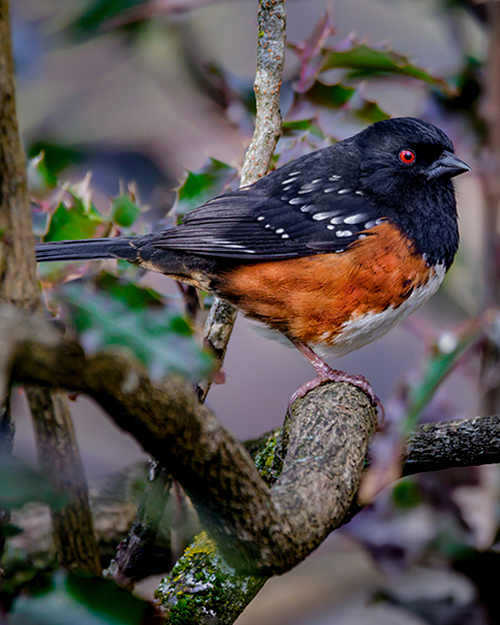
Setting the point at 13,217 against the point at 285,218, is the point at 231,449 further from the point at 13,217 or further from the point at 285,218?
the point at 285,218

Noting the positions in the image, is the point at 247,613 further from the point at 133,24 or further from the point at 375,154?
the point at 133,24

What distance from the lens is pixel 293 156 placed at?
7.98 ft

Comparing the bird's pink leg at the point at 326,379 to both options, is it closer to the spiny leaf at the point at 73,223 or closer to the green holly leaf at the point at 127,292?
the green holly leaf at the point at 127,292

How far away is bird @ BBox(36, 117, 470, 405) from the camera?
210 cm

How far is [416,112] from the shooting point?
9.09 ft

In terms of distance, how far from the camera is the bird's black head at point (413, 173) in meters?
2.20

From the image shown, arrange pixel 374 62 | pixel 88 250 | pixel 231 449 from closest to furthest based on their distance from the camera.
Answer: pixel 231 449 < pixel 88 250 < pixel 374 62

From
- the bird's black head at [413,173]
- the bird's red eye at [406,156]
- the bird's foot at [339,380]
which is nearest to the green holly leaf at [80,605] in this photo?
the bird's foot at [339,380]

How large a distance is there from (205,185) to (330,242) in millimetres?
524

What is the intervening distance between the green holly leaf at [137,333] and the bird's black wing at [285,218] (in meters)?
1.33

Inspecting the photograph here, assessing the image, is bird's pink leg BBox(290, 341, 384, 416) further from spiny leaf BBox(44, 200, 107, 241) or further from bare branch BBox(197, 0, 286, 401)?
spiny leaf BBox(44, 200, 107, 241)

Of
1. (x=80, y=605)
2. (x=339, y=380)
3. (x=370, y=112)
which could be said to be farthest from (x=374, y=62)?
(x=80, y=605)

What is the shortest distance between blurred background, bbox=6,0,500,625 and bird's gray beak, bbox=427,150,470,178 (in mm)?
401

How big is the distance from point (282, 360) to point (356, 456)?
313 cm
